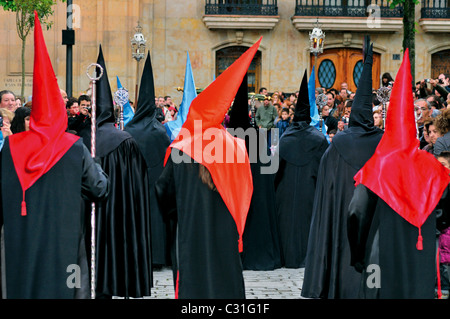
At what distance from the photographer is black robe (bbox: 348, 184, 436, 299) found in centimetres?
542

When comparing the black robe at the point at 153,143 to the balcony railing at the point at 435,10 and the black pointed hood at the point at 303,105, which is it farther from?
the balcony railing at the point at 435,10

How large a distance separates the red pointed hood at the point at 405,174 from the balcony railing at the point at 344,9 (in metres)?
22.3

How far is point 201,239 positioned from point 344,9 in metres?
22.6

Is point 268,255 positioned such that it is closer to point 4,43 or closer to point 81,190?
point 81,190

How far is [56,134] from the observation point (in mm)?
5484

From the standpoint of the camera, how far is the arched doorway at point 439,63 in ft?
91.7

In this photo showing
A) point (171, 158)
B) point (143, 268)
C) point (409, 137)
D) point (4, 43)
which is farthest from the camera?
point (4, 43)

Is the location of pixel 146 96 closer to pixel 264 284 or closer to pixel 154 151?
pixel 154 151

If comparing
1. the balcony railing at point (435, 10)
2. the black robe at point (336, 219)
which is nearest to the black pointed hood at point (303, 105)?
the black robe at point (336, 219)

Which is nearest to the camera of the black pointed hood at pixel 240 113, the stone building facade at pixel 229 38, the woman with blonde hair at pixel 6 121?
the black pointed hood at pixel 240 113

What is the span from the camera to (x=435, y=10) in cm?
2766

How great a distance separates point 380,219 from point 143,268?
3.04 metres

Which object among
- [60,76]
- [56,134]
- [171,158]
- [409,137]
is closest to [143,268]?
[171,158]
